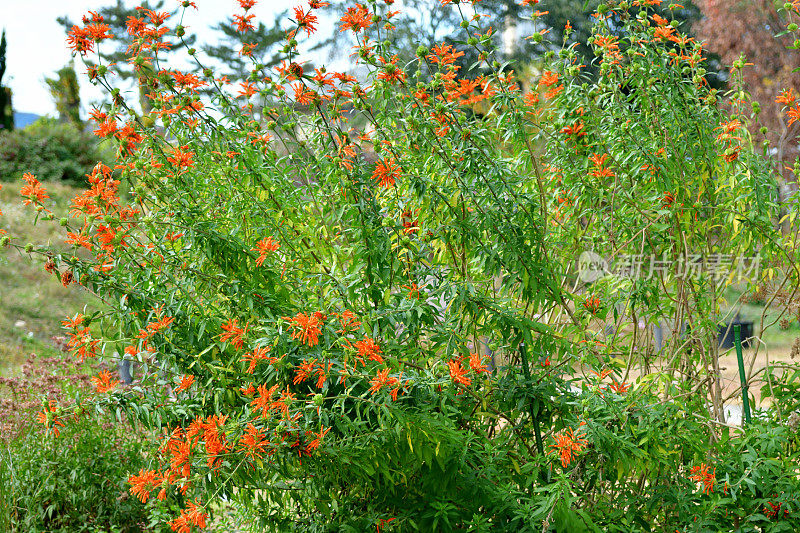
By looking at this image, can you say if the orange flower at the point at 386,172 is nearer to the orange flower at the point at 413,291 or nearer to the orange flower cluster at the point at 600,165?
the orange flower at the point at 413,291

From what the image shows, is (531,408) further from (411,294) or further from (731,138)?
(731,138)

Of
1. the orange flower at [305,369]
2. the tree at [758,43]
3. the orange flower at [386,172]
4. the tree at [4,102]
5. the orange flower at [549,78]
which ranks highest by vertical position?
the tree at [758,43]

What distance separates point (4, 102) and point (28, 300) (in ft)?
24.1

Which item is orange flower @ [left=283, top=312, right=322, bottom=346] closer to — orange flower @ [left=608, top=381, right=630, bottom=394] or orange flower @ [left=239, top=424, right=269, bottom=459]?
orange flower @ [left=239, top=424, right=269, bottom=459]

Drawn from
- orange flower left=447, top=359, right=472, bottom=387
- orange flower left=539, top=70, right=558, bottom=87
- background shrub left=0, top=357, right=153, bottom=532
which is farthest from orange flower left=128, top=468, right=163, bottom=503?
orange flower left=539, top=70, right=558, bottom=87

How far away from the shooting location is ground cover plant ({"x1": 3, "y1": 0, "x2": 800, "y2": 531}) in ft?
6.09

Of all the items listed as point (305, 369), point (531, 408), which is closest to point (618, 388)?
point (531, 408)

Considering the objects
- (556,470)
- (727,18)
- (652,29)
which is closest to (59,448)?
(556,470)

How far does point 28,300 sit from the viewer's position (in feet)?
26.6

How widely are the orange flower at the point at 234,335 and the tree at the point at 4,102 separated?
13.5 meters

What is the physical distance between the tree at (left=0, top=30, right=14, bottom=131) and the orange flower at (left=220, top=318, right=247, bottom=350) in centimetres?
1346

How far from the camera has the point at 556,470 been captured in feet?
8.05

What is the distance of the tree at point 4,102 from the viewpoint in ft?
44.8

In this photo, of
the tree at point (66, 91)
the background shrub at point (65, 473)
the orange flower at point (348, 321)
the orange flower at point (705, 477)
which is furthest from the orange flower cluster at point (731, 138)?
the tree at point (66, 91)
